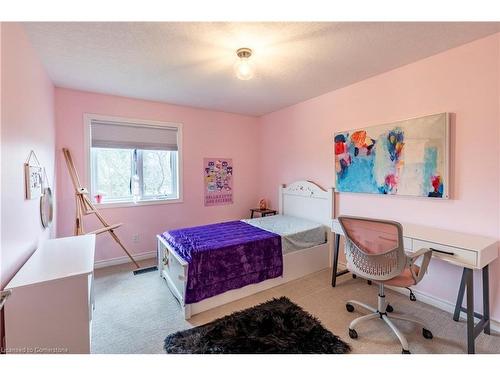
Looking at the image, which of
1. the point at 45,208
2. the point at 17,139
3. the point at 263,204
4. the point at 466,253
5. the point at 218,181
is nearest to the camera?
the point at 17,139

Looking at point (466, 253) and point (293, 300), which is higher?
point (466, 253)

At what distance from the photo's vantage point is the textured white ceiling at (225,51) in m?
1.71

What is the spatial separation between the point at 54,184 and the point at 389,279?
3.57 meters

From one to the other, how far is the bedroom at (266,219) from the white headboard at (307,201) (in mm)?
26

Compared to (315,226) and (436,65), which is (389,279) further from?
(436,65)

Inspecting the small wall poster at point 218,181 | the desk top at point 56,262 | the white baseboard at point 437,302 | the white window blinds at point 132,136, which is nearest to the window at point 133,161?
the white window blinds at point 132,136

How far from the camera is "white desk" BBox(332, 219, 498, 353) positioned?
1622 mm

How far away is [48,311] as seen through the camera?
1.34 meters

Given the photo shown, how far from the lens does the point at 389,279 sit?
5.74 feet

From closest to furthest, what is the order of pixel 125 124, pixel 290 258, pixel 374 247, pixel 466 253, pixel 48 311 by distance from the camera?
pixel 48 311, pixel 466 253, pixel 374 247, pixel 290 258, pixel 125 124


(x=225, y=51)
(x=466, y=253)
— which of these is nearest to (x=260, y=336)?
(x=466, y=253)

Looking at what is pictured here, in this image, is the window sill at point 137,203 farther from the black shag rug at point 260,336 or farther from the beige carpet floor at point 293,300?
the black shag rug at point 260,336

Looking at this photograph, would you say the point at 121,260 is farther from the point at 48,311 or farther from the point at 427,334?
the point at 427,334

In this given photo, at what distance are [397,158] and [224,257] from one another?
6.59 ft
